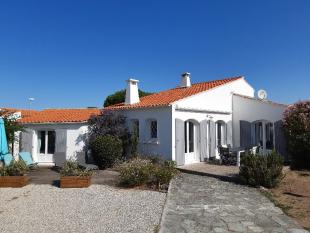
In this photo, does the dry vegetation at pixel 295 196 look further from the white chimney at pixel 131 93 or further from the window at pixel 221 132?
the white chimney at pixel 131 93

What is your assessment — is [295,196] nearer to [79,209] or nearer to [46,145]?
[79,209]

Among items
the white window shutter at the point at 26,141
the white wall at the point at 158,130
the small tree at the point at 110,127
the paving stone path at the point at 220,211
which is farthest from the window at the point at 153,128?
the white window shutter at the point at 26,141

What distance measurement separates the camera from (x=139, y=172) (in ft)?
39.8

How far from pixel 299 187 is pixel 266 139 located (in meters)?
6.73

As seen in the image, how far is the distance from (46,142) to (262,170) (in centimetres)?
1386

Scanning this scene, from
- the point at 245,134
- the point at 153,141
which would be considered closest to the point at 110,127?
the point at 153,141

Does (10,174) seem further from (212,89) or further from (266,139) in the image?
(266,139)

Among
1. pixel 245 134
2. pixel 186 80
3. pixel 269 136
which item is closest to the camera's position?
pixel 269 136

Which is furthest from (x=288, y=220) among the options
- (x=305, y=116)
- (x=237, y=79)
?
(x=237, y=79)

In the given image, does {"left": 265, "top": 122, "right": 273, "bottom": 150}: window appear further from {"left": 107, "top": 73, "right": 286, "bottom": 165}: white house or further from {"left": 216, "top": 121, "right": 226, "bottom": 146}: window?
{"left": 216, "top": 121, "right": 226, "bottom": 146}: window

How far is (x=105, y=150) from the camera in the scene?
16.8m

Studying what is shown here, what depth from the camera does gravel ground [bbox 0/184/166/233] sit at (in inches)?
292

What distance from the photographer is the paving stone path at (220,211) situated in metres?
7.26

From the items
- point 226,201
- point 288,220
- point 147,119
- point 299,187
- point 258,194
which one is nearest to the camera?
point 288,220
